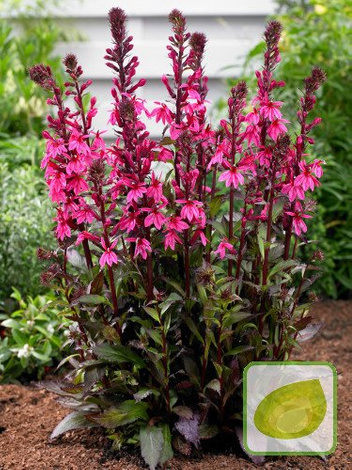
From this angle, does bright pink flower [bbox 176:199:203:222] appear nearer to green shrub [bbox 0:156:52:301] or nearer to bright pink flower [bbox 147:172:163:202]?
bright pink flower [bbox 147:172:163:202]

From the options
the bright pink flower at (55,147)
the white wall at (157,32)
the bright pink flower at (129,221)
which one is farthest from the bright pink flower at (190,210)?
the white wall at (157,32)

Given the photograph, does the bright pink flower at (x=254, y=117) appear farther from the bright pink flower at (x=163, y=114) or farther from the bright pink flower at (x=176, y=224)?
the bright pink flower at (x=176, y=224)

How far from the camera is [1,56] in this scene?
5.05 metres

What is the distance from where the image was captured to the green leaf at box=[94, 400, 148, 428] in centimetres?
197

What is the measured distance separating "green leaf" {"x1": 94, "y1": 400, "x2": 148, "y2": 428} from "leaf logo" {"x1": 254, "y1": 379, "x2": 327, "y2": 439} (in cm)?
33

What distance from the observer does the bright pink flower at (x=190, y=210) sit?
180 cm

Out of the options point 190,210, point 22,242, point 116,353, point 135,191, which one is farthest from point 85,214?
point 22,242

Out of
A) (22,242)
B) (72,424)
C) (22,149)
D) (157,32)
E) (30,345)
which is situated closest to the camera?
(72,424)

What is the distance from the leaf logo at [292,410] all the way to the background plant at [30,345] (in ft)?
3.46

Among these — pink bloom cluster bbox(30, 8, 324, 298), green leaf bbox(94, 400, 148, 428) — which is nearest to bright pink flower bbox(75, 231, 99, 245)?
pink bloom cluster bbox(30, 8, 324, 298)

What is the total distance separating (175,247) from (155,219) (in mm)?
177

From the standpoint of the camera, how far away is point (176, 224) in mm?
1814

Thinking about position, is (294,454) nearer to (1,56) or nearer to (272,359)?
(272,359)

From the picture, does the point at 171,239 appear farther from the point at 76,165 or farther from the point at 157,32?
the point at 157,32
